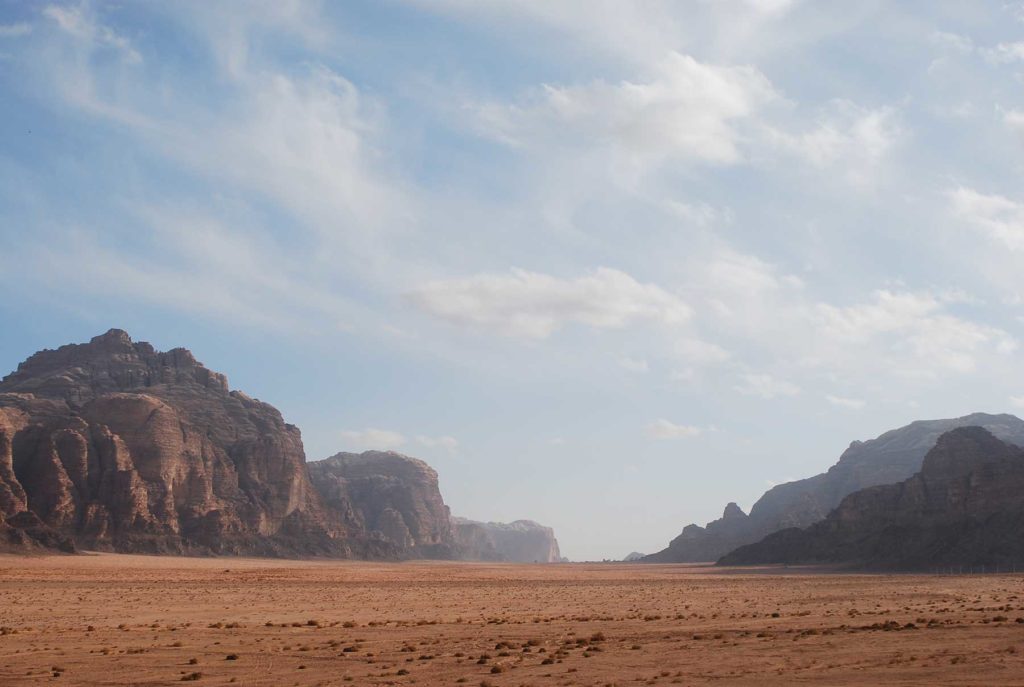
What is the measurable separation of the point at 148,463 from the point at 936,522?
11635 centimetres

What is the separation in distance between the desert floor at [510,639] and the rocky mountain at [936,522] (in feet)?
200

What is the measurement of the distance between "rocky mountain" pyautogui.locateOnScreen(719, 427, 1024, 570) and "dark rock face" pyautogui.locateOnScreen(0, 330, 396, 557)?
84020 millimetres

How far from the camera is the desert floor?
21.3 metres

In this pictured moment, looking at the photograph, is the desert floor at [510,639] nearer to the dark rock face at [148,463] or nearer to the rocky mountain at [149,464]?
the dark rock face at [148,463]

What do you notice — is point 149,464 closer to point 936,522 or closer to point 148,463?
point 148,463

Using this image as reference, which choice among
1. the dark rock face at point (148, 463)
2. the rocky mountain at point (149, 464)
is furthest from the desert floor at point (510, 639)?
the rocky mountain at point (149, 464)

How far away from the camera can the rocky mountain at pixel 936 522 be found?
106688 millimetres

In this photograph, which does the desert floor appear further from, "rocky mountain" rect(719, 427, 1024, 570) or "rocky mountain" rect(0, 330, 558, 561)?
"rocky mountain" rect(0, 330, 558, 561)

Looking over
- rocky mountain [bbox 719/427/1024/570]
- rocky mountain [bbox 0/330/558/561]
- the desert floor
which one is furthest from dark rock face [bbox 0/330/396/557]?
rocky mountain [bbox 719/427/1024/570]

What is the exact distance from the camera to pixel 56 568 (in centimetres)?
8569

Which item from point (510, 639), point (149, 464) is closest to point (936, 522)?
point (510, 639)

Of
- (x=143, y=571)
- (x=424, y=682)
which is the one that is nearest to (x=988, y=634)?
(x=424, y=682)

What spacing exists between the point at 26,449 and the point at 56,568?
46.4 m

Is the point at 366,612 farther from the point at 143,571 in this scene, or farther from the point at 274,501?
the point at 274,501
